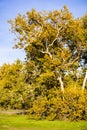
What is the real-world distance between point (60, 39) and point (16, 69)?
12.2 meters

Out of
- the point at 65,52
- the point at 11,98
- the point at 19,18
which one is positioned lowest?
the point at 11,98

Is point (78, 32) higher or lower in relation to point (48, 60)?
higher

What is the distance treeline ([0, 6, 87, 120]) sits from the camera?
3494cm

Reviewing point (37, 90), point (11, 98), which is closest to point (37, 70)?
point (37, 90)

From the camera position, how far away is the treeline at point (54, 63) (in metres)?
34.9

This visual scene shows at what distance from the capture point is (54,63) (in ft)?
120

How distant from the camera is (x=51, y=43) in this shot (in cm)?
3875

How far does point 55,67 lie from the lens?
37.3m

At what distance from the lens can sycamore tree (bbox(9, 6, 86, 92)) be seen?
120 ft

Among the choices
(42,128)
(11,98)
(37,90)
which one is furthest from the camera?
(11,98)

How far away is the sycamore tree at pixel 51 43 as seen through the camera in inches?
1442

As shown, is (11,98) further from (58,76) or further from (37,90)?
(58,76)

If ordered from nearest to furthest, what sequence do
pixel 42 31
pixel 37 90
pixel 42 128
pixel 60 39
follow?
pixel 42 128, pixel 42 31, pixel 60 39, pixel 37 90

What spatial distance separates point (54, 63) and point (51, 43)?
11.0 ft
